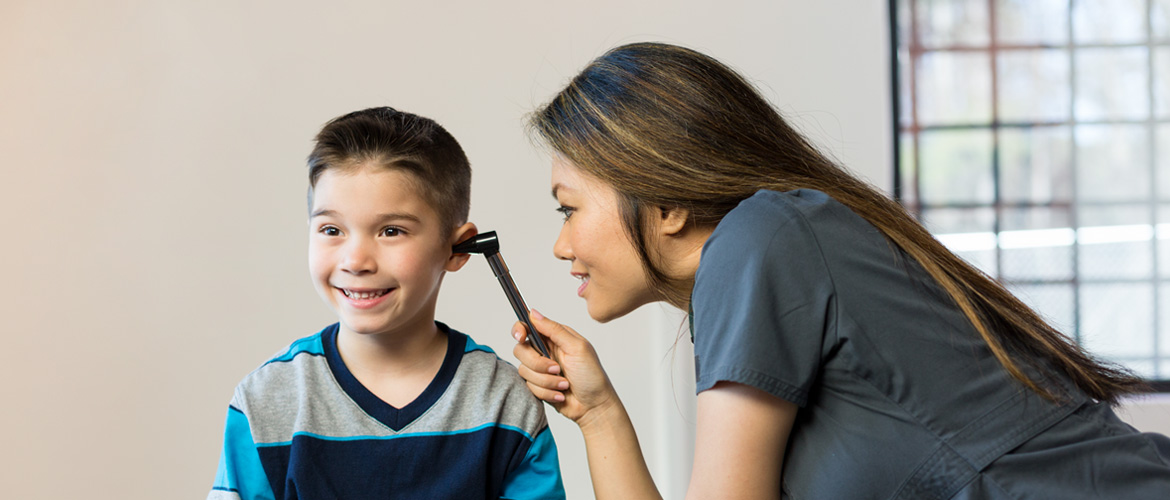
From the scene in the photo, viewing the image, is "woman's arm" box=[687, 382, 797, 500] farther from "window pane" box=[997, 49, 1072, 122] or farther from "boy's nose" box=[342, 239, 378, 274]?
"window pane" box=[997, 49, 1072, 122]

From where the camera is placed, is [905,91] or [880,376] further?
[905,91]

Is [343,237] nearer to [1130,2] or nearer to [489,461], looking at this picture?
[489,461]

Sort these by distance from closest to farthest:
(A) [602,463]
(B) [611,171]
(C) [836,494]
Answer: (C) [836,494]
(B) [611,171]
(A) [602,463]

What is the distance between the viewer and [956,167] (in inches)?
99.0

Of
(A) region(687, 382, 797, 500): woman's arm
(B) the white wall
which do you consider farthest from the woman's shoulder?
(B) the white wall

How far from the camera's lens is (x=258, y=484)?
3.41ft

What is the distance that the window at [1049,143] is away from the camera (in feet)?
8.18

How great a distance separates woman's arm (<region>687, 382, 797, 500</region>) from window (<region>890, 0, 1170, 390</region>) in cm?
181

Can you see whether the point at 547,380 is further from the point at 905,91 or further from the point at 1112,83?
the point at 1112,83

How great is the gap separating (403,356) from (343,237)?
17 centimetres

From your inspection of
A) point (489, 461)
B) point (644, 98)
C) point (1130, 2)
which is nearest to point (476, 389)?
point (489, 461)

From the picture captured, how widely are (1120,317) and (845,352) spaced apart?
2.11m

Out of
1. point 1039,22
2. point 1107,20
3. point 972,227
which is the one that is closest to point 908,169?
point 972,227

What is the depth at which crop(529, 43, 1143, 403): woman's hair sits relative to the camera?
0.91 metres
